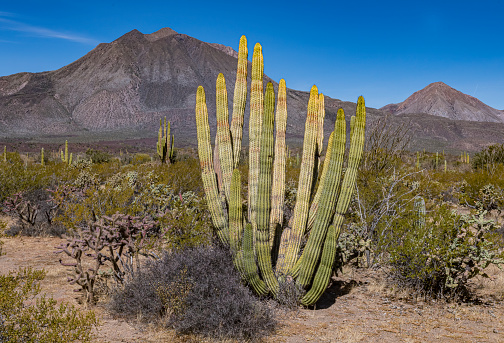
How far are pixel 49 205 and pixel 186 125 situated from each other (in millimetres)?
135261

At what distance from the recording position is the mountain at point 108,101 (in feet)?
459

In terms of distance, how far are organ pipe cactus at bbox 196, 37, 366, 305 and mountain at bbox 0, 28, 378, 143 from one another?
384 feet

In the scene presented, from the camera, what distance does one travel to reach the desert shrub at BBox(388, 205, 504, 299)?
6027 mm

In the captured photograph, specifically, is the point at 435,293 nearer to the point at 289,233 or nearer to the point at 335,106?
the point at 289,233

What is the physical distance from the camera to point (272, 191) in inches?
264

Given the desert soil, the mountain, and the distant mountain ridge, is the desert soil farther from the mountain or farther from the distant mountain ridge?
the mountain

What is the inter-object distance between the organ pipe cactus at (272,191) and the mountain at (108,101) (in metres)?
117

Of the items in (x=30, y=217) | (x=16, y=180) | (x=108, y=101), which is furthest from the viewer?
(x=108, y=101)

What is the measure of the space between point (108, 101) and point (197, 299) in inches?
6756

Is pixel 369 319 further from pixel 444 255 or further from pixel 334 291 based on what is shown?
pixel 444 255

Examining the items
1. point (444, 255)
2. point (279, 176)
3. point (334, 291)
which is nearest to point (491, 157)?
point (444, 255)

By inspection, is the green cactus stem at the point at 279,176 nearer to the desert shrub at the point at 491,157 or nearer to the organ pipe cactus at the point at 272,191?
the organ pipe cactus at the point at 272,191

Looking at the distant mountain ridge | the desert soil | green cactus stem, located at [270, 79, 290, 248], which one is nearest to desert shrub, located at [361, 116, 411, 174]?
the desert soil

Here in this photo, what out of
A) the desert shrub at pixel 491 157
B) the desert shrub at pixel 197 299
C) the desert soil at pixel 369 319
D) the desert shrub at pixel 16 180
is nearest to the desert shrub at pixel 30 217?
the desert shrub at pixel 16 180
